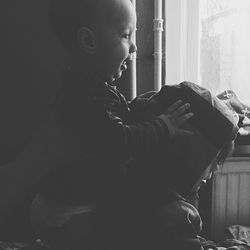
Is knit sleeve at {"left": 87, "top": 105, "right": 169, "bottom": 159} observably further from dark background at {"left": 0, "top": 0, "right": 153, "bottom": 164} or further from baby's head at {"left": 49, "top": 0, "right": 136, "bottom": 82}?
dark background at {"left": 0, "top": 0, "right": 153, "bottom": 164}

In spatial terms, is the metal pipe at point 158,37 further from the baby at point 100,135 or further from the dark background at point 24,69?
the baby at point 100,135

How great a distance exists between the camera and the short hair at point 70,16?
3.08ft

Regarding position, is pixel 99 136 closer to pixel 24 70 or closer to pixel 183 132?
pixel 183 132

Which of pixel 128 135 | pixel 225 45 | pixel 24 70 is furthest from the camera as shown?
pixel 225 45

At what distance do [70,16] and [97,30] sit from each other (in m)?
0.07

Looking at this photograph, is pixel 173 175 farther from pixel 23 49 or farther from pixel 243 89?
pixel 243 89

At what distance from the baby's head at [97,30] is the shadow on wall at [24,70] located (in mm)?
424

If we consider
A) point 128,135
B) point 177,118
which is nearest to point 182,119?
point 177,118

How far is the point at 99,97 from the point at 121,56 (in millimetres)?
126

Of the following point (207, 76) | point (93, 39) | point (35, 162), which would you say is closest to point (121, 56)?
point (93, 39)

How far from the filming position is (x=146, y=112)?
3.15ft

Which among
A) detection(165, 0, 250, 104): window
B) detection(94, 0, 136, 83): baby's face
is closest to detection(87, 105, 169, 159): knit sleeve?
detection(94, 0, 136, 83): baby's face

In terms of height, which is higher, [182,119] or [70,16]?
[70,16]

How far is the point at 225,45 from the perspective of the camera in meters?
1.63
